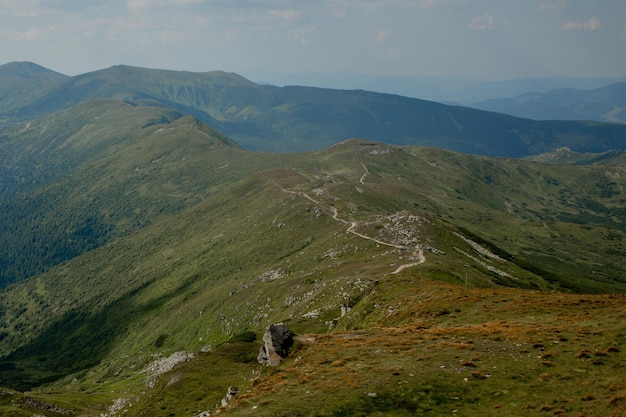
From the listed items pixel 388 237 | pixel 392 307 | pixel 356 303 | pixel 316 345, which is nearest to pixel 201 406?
pixel 316 345

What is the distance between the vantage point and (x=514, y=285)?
465 feet

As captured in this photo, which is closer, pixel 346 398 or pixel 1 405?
pixel 346 398

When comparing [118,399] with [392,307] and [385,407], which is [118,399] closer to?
[392,307]

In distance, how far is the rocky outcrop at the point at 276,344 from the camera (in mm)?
58016

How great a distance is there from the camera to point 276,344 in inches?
2308

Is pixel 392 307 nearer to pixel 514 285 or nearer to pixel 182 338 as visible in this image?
pixel 514 285

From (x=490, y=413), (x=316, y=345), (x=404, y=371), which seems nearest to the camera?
(x=490, y=413)

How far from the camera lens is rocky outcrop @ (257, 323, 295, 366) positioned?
190ft

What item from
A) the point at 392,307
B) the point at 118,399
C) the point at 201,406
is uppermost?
the point at 392,307

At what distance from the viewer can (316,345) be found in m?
56.8

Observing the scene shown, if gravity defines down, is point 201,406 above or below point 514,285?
above

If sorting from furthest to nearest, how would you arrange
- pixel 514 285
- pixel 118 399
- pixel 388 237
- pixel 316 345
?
pixel 388 237 < pixel 514 285 < pixel 118 399 < pixel 316 345

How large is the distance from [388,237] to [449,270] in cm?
4697

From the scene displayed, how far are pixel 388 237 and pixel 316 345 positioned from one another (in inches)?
4370
